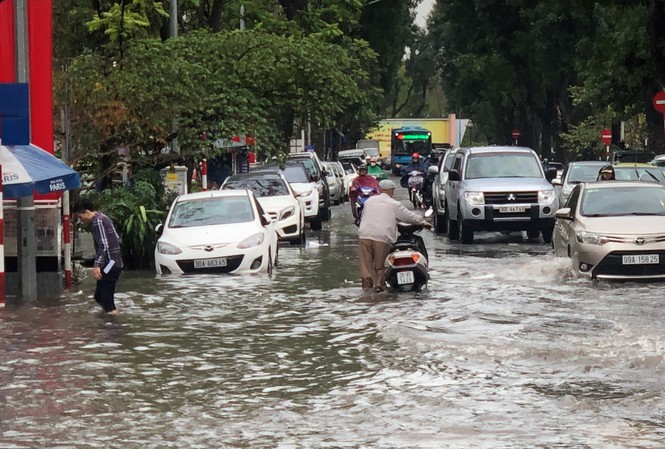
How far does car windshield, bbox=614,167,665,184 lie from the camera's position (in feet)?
96.6

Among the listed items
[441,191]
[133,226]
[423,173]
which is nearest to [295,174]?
[441,191]

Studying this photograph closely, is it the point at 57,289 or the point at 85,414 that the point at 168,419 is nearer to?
the point at 85,414

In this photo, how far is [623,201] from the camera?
21.8m

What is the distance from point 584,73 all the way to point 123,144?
28594 mm

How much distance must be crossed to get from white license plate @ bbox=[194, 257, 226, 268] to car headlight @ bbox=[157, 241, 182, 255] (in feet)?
1.12

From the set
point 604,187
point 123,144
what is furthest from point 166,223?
point 604,187

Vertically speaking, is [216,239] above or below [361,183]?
below

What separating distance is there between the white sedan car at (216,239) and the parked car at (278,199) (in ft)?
20.7

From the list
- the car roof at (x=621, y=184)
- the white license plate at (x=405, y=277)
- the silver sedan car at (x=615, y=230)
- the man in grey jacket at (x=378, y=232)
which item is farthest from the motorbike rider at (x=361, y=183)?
the white license plate at (x=405, y=277)

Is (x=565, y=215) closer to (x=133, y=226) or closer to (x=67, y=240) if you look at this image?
(x=67, y=240)

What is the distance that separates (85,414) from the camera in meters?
10.8

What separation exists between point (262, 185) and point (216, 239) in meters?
9.04

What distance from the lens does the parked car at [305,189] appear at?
36906mm

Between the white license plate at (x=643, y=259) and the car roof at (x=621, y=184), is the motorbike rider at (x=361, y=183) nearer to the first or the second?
the car roof at (x=621, y=184)
